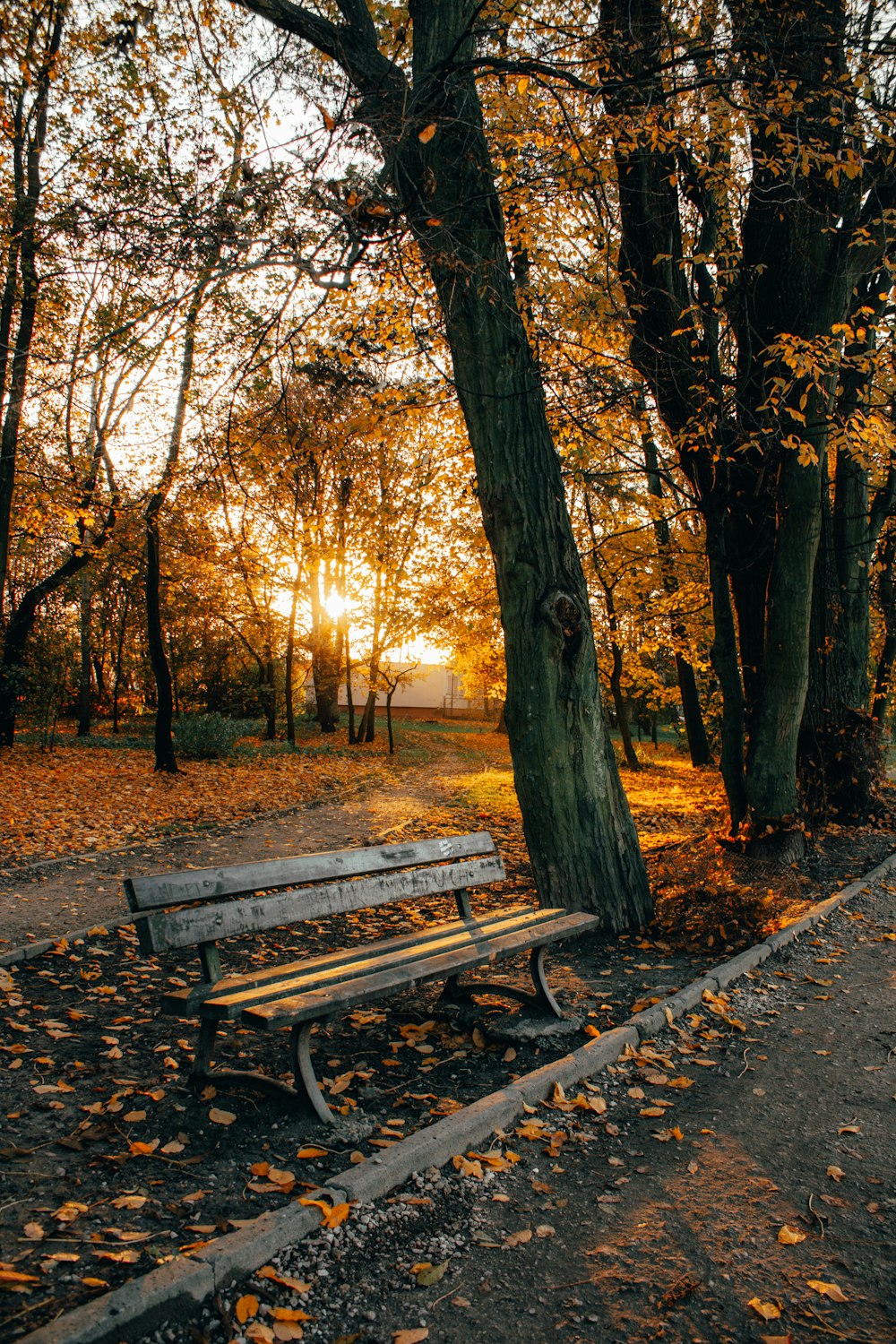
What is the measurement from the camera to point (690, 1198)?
2861mm

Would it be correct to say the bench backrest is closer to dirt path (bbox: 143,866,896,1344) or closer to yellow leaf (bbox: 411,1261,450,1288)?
dirt path (bbox: 143,866,896,1344)

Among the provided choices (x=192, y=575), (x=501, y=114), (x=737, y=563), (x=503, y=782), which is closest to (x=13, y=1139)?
(x=737, y=563)

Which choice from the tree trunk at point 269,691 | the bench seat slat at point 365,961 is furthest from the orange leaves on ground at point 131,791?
the bench seat slat at point 365,961

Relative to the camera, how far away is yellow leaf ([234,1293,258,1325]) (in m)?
2.17

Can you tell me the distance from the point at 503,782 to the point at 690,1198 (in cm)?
1382

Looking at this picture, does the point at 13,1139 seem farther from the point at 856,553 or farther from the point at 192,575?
the point at 192,575

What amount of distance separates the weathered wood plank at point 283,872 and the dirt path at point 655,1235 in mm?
1343

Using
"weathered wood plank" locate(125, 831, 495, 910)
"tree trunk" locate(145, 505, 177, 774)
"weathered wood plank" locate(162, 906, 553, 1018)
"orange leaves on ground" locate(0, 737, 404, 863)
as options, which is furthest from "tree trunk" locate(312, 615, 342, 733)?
"weathered wood plank" locate(162, 906, 553, 1018)

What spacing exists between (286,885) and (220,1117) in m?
0.96

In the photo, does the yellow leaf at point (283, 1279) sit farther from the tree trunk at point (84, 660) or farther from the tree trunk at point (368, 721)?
the tree trunk at point (84, 660)

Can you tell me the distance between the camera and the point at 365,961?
144 inches

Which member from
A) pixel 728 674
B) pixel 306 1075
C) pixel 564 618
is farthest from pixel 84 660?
pixel 306 1075

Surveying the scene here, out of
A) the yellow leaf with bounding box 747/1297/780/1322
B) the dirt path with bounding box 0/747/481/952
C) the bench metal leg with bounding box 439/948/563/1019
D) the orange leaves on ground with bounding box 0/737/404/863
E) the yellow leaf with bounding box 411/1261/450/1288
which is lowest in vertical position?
the yellow leaf with bounding box 747/1297/780/1322

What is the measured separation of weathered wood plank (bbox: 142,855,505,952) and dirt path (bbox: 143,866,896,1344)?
1180 mm
